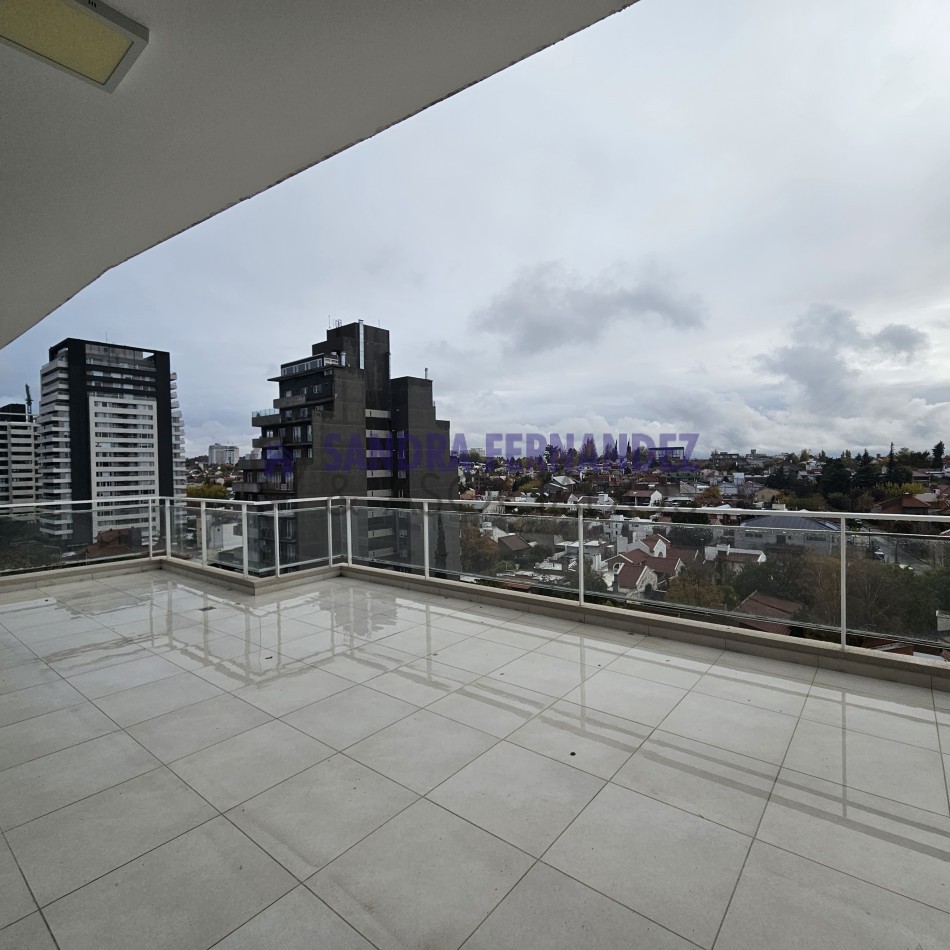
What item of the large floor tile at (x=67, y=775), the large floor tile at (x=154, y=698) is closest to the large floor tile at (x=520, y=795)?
the large floor tile at (x=67, y=775)

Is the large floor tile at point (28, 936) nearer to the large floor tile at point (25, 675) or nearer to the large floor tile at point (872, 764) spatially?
the large floor tile at point (25, 675)

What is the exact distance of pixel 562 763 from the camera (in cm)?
228

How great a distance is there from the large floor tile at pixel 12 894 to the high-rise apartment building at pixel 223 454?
30400 millimetres

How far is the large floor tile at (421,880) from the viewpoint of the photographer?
143 cm

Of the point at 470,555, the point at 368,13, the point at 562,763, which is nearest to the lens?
the point at 368,13

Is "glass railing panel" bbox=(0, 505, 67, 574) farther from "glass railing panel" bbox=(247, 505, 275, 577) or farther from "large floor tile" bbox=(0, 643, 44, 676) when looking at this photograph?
"large floor tile" bbox=(0, 643, 44, 676)

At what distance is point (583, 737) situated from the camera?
2.50 m

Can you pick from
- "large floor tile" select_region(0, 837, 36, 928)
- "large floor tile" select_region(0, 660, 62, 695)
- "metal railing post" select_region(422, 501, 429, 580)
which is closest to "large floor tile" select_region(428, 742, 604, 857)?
"large floor tile" select_region(0, 837, 36, 928)

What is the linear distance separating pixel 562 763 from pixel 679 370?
3690cm

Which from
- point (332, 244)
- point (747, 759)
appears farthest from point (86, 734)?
point (332, 244)

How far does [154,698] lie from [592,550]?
3.58m

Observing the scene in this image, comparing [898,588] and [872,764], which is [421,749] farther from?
[898,588]

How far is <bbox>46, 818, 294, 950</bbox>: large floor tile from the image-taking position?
1.40 meters

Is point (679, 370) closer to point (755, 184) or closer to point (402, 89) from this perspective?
point (755, 184)
